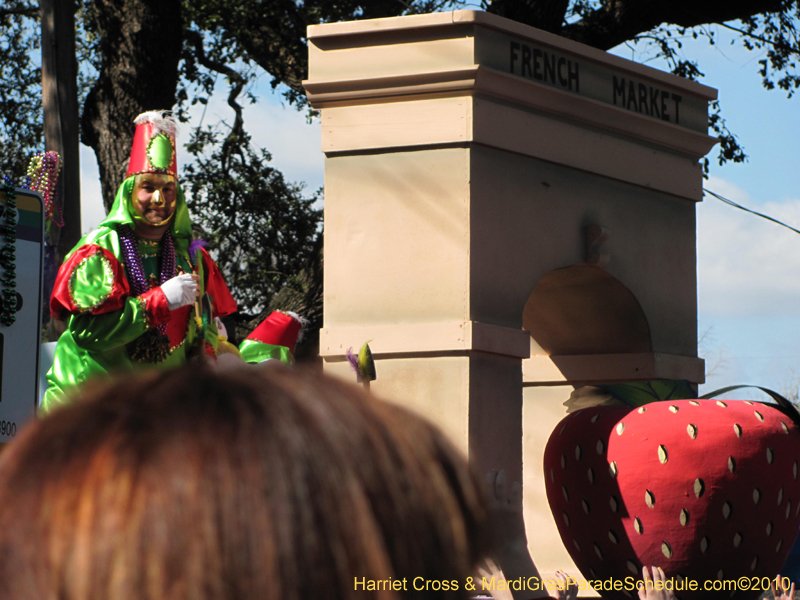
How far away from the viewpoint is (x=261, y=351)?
18.9 ft

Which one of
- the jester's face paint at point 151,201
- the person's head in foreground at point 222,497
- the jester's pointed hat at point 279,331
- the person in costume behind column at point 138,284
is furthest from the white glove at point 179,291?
the person's head in foreground at point 222,497

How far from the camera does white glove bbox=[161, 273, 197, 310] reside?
3.94 m

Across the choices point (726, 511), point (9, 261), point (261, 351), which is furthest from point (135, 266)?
point (726, 511)

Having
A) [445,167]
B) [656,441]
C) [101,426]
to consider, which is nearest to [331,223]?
[445,167]

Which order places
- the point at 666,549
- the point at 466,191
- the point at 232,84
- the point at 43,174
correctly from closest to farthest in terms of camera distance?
the point at 666,549 < the point at 466,191 < the point at 43,174 < the point at 232,84

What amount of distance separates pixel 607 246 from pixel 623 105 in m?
0.70

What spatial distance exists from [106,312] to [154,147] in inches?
29.3

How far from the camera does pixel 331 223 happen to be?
488 centimetres

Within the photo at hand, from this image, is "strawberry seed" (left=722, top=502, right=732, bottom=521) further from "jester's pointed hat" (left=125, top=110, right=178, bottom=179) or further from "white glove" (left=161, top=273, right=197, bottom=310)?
"jester's pointed hat" (left=125, top=110, right=178, bottom=179)

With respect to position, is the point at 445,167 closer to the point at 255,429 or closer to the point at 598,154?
the point at 598,154

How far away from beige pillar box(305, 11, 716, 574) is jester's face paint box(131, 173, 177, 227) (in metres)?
0.88

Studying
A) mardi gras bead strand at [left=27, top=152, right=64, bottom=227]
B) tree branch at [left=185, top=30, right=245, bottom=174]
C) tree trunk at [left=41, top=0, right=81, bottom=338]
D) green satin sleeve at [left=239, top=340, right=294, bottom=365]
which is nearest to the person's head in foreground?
green satin sleeve at [left=239, top=340, right=294, bottom=365]

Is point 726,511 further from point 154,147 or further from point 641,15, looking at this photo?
point 641,15

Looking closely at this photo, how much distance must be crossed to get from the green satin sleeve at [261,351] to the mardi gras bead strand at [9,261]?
1249mm
